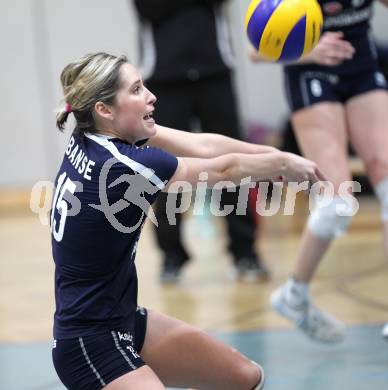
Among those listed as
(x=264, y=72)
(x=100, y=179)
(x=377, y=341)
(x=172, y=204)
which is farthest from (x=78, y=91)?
(x=264, y=72)

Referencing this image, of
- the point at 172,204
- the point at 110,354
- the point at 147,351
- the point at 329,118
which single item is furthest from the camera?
the point at 172,204

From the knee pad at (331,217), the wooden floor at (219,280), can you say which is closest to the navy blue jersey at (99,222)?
the knee pad at (331,217)

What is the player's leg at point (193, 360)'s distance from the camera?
2.99 metres

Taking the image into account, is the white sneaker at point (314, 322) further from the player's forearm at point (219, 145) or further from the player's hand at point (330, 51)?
the player's forearm at point (219, 145)

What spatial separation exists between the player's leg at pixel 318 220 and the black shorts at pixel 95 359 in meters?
1.46

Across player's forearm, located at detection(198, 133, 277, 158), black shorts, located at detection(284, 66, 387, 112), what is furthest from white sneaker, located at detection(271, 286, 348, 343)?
player's forearm, located at detection(198, 133, 277, 158)

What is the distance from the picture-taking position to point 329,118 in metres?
4.06

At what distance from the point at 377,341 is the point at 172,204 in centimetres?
174

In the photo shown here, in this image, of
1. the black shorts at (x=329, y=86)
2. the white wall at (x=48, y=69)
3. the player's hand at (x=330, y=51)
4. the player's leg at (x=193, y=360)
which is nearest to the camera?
the player's leg at (x=193, y=360)

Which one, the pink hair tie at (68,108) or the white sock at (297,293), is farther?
the white sock at (297,293)

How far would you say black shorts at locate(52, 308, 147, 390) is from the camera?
275 cm

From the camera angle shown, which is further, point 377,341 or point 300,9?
point 377,341

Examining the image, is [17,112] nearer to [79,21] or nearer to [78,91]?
[79,21]

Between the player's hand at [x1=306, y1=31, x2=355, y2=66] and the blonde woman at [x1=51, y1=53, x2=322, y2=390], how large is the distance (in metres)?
1.18
